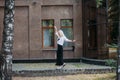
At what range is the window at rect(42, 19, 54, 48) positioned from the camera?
2692cm

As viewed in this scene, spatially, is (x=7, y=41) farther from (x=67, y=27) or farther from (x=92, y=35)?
(x=67, y=27)

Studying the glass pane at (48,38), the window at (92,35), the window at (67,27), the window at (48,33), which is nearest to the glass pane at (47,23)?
the window at (48,33)

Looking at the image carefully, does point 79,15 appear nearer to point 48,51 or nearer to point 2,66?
point 48,51

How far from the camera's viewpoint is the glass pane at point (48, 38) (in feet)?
88.7

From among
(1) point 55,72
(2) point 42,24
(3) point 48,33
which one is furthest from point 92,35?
(1) point 55,72

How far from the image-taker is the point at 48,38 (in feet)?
88.9

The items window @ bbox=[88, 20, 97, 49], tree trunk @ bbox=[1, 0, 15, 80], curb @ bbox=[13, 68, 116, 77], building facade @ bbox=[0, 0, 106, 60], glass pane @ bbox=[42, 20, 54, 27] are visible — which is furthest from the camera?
glass pane @ bbox=[42, 20, 54, 27]

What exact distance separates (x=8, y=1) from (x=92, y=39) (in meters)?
11.0

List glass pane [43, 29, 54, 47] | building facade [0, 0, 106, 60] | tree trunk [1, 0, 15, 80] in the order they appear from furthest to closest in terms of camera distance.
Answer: glass pane [43, 29, 54, 47], building facade [0, 0, 106, 60], tree trunk [1, 0, 15, 80]

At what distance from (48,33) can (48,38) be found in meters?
0.32

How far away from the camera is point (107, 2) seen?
913 inches

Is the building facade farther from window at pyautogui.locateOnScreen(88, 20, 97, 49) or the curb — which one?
the curb

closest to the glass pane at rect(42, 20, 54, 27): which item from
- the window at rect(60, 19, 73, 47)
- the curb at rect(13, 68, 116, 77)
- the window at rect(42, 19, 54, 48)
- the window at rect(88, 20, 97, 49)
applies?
the window at rect(42, 19, 54, 48)


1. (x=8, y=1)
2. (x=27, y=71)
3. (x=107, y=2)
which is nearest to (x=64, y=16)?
(x=107, y=2)
